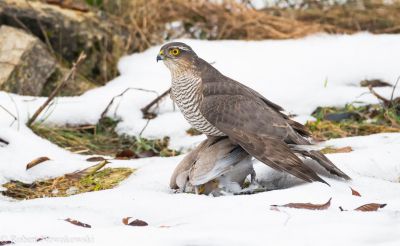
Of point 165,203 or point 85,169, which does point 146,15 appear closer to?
point 85,169

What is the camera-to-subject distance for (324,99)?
7.29m

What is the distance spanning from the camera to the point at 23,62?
7.56 metres

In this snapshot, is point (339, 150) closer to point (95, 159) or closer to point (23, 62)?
point (95, 159)

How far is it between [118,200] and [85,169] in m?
1.20

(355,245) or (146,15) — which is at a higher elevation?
(146,15)

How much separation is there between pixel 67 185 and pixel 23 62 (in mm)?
2628

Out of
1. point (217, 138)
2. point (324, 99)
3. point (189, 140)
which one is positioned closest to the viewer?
point (217, 138)

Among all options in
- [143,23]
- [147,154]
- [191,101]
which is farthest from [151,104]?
[191,101]

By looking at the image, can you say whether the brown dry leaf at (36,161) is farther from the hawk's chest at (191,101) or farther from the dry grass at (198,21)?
the dry grass at (198,21)

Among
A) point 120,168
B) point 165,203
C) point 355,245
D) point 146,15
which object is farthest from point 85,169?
point 146,15

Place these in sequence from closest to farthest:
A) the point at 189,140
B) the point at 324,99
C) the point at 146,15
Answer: the point at 189,140, the point at 324,99, the point at 146,15

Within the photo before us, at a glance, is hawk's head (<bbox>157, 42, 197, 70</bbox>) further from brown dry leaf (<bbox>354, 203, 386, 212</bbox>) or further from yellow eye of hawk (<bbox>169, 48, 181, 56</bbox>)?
brown dry leaf (<bbox>354, 203, 386, 212</bbox>)

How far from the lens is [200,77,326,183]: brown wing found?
4.57m

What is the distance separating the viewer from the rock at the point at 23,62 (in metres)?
7.44
